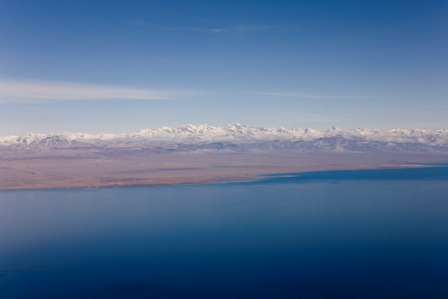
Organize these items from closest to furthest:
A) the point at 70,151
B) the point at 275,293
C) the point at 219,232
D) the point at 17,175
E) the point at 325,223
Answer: the point at 275,293
the point at 219,232
the point at 325,223
the point at 17,175
the point at 70,151

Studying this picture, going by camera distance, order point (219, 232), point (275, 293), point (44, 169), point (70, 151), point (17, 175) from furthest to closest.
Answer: point (70, 151) → point (44, 169) → point (17, 175) → point (219, 232) → point (275, 293)

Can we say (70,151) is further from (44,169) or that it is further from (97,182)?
(97,182)

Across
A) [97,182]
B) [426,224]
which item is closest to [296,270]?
[426,224]

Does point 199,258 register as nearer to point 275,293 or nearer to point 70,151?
point 275,293

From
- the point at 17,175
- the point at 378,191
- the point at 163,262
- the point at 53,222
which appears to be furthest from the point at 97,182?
the point at 163,262

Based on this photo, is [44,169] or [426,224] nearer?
[426,224]

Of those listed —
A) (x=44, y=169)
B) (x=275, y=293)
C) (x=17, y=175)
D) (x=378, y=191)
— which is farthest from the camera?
(x=44, y=169)
